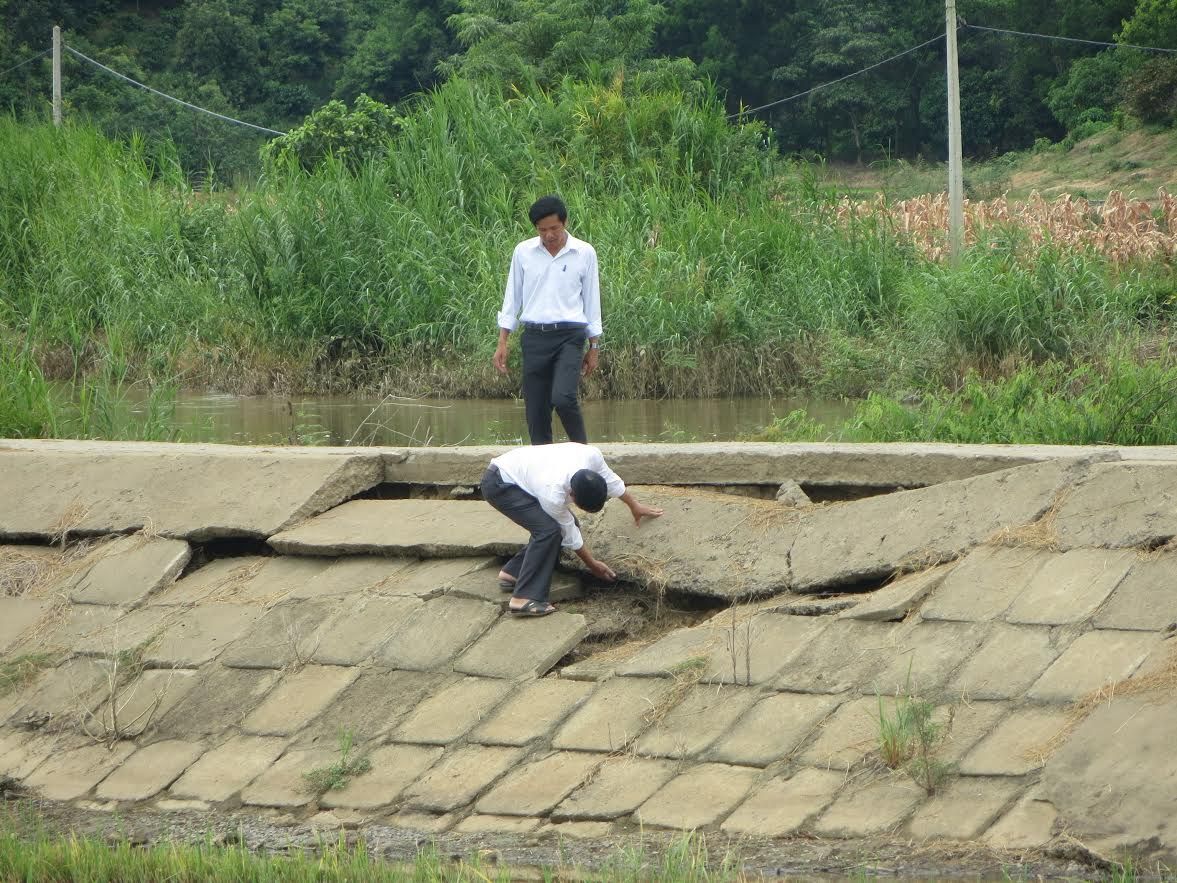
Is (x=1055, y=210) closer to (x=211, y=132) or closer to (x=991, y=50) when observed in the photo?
(x=211, y=132)

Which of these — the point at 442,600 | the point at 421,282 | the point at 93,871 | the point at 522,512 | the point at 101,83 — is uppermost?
the point at 101,83

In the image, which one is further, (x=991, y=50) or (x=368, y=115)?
(x=991, y=50)

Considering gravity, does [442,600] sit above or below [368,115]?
below

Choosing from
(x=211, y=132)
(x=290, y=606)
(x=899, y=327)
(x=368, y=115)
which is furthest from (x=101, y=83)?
(x=290, y=606)

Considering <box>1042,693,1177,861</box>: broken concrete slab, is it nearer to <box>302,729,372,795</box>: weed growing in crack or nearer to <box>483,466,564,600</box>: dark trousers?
<box>483,466,564,600</box>: dark trousers

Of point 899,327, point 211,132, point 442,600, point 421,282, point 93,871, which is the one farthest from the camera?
point 211,132

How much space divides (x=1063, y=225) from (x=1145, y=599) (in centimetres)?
1133

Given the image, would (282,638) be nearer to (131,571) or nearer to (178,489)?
(131,571)

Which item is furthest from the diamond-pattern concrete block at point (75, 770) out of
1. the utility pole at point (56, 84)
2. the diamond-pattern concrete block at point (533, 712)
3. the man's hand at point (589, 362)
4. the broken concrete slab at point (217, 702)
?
the utility pole at point (56, 84)

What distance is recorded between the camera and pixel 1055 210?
15812 millimetres

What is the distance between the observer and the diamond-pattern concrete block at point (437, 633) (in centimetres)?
531

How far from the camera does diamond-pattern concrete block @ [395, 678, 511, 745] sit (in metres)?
4.94

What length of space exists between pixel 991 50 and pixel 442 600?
40250mm

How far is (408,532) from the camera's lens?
5949mm
